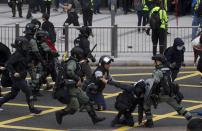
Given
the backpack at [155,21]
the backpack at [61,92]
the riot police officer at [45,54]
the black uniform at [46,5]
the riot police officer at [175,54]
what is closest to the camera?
the backpack at [61,92]

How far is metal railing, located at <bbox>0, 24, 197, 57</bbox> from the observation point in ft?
68.0

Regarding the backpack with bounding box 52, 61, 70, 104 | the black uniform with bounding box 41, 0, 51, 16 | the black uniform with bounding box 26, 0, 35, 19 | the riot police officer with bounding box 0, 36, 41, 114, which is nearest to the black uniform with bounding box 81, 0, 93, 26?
the black uniform with bounding box 41, 0, 51, 16

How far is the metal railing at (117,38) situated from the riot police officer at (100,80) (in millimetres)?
6874

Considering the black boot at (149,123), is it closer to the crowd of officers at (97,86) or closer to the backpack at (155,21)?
the crowd of officers at (97,86)

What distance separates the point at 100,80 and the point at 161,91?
1199mm

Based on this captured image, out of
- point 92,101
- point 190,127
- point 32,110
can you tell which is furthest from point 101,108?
point 190,127

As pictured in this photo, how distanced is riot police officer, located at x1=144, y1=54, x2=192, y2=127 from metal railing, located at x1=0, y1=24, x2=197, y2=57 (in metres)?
8.21

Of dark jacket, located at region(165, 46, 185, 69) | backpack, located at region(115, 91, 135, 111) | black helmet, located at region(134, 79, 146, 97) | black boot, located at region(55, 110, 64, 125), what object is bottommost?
black boot, located at region(55, 110, 64, 125)

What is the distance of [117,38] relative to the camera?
2066 cm

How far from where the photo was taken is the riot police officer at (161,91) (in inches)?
475

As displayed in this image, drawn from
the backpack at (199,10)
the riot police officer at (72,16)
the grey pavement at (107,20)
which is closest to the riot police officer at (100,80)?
the grey pavement at (107,20)

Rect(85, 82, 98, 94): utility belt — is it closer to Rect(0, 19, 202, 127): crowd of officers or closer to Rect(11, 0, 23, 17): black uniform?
Rect(0, 19, 202, 127): crowd of officers

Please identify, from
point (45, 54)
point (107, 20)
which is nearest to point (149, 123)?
point (45, 54)

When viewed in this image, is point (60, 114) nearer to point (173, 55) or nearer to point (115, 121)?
point (115, 121)
